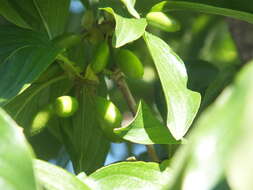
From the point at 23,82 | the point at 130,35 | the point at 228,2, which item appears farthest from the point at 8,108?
the point at 228,2

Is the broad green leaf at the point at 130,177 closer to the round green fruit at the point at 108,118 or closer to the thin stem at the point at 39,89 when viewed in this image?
the round green fruit at the point at 108,118

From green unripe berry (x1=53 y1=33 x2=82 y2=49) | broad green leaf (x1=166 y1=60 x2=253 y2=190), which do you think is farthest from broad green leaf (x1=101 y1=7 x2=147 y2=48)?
broad green leaf (x1=166 y1=60 x2=253 y2=190)

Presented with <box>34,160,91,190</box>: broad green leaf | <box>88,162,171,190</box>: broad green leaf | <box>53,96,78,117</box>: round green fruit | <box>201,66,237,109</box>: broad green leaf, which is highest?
<box>34,160,91,190</box>: broad green leaf

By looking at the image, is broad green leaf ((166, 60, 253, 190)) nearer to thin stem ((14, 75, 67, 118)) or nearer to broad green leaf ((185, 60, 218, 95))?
thin stem ((14, 75, 67, 118))

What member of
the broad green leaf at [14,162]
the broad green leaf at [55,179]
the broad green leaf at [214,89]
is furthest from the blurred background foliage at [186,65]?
the broad green leaf at [14,162]

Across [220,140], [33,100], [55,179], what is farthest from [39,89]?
[220,140]
